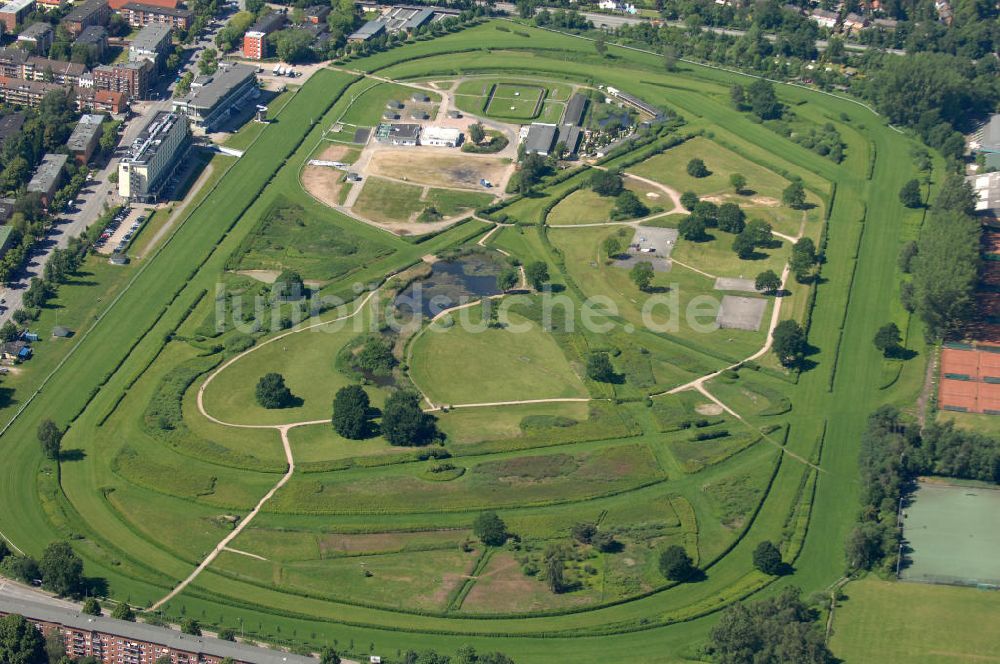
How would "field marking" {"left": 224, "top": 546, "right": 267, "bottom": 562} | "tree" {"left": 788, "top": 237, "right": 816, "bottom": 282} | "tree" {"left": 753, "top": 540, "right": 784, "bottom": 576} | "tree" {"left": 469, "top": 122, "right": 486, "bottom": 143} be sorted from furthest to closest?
1. "tree" {"left": 469, "top": 122, "right": 486, "bottom": 143}
2. "tree" {"left": 788, "top": 237, "right": 816, "bottom": 282}
3. "field marking" {"left": 224, "top": 546, "right": 267, "bottom": 562}
4. "tree" {"left": 753, "top": 540, "right": 784, "bottom": 576}

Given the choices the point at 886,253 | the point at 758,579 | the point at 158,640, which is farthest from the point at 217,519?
the point at 886,253

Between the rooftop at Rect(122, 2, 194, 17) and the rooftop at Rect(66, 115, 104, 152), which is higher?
the rooftop at Rect(122, 2, 194, 17)

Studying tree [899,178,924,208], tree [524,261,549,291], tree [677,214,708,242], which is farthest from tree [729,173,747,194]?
tree [524,261,549,291]

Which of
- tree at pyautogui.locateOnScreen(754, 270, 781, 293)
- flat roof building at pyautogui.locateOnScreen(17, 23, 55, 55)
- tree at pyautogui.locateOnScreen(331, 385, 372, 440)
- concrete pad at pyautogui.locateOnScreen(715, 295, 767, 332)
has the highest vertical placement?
flat roof building at pyautogui.locateOnScreen(17, 23, 55, 55)

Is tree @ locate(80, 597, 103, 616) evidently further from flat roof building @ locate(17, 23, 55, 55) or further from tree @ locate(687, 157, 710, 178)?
flat roof building @ locate(17, 23, 55, 55)

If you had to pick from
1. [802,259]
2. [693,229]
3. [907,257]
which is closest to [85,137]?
[693,229]

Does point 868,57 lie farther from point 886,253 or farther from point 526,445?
point 526,445
